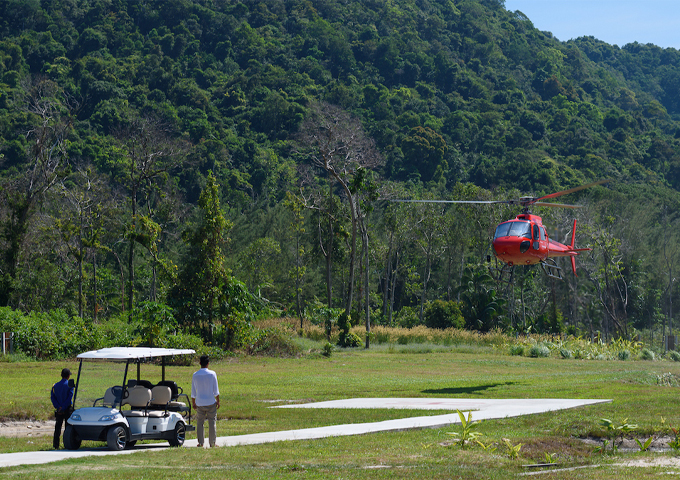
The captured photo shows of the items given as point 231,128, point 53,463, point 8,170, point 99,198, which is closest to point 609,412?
point 53,463

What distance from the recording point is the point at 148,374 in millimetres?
19516

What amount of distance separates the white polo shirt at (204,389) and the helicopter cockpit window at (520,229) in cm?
1560

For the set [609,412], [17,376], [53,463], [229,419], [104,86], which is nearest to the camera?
[53,463]

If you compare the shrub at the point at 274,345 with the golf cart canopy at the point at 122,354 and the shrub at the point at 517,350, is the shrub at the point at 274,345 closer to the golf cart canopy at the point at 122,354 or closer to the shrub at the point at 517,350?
the shrub at the point at 517,350

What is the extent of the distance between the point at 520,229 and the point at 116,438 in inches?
676

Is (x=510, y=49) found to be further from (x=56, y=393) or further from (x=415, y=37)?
(x=56, y=393)

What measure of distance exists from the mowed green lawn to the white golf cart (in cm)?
60

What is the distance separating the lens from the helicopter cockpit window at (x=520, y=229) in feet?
84.2

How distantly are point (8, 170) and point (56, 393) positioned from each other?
231 ft

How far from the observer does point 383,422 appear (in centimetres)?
1503

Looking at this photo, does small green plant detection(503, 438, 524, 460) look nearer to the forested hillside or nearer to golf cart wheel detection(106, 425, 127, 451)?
golf cart wheel detection(106, 425, 127, 451)

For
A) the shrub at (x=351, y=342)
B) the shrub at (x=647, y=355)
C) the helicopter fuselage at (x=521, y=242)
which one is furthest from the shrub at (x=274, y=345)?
the shrub at (x=647, y=355)

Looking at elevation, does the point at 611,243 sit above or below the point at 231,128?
below

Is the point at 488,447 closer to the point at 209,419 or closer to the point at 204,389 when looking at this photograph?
the point at 209,419
